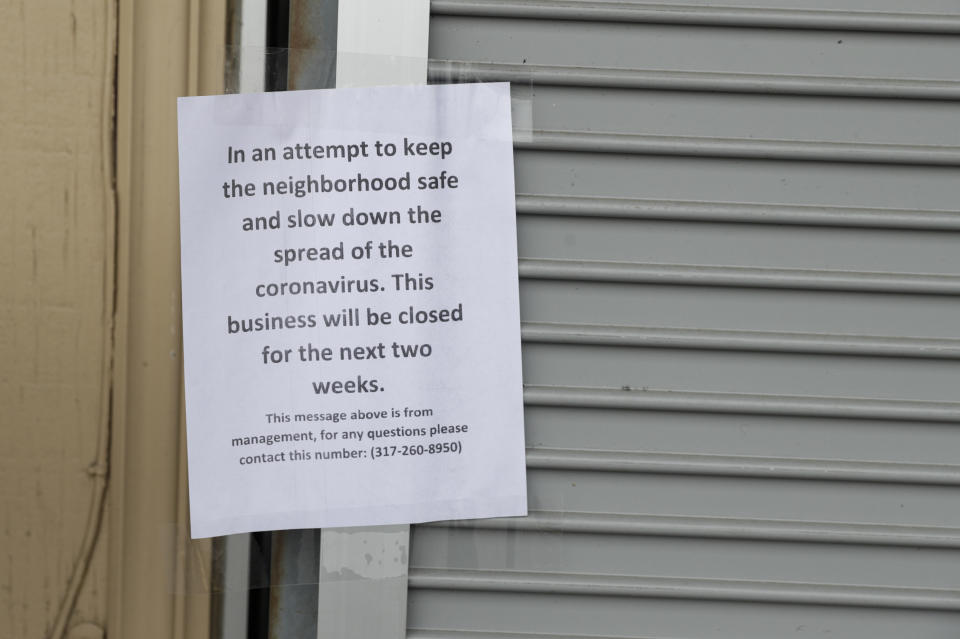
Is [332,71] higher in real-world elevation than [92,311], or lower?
higher

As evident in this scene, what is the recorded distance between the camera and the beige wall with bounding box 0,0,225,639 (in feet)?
4.17

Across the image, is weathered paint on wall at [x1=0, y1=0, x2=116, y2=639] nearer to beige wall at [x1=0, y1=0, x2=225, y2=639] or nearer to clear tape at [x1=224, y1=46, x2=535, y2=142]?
beige wall at [x1=0, y1=0, x2=225, y2=639]

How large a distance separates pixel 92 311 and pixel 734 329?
1176mm

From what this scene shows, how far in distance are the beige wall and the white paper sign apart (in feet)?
0.20

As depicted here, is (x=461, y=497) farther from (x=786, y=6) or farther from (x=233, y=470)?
(x=786, y=6)

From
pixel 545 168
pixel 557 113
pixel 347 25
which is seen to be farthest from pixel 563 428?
pixel 347 25

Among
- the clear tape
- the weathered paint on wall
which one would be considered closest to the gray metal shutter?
the clear tape

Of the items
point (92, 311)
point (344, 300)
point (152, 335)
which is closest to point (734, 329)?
point (344, 300)

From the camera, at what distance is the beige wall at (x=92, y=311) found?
1271 mm

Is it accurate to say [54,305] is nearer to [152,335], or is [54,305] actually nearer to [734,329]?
[152,335]

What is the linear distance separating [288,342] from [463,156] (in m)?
0.46

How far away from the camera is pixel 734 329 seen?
138 cm

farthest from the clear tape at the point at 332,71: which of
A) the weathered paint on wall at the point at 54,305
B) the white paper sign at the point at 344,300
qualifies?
the weathered paint on wall at the point at 54,305

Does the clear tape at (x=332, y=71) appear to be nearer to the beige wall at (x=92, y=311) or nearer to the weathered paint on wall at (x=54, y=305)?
the beige wall at (x=92, y=311)
